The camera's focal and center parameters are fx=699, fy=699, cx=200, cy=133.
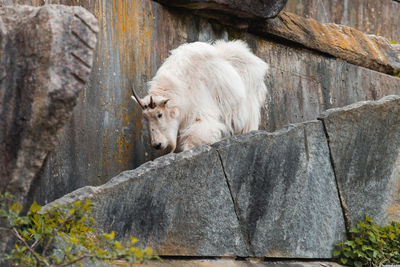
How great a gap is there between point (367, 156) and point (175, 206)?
2346 millimetres

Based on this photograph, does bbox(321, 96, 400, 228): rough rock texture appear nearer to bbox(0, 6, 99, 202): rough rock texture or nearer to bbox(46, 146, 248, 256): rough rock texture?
bbox(46, 146, 248, 256): rough rock texture

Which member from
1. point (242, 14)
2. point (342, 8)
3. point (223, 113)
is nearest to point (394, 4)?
point (342, 8)

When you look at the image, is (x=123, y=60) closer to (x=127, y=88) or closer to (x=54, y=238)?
(x=127, y=88)

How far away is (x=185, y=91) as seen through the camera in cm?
664

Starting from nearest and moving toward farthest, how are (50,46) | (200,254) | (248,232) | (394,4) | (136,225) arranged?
(50,46)
(136,225)
(200,254)
(248,232)
(394,4)

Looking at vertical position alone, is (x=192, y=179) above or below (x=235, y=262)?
above

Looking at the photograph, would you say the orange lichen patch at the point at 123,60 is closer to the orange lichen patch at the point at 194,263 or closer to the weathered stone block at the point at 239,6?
the weathered stone block at the point at 239,6

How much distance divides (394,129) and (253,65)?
1.56m

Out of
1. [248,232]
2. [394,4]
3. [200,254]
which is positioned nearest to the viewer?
[200,254]

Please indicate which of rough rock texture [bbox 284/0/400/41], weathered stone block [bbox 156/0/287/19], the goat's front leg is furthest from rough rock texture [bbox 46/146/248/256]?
rough rock texture [bbox 284/0/400/41]

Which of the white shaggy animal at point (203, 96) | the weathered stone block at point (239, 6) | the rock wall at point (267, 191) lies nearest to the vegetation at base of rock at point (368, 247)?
the rock wall at point (267, 191)

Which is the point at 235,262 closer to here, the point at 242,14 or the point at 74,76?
the point at 74,76

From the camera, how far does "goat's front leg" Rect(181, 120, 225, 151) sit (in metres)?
6.44

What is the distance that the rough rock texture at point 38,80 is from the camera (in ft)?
12.0
